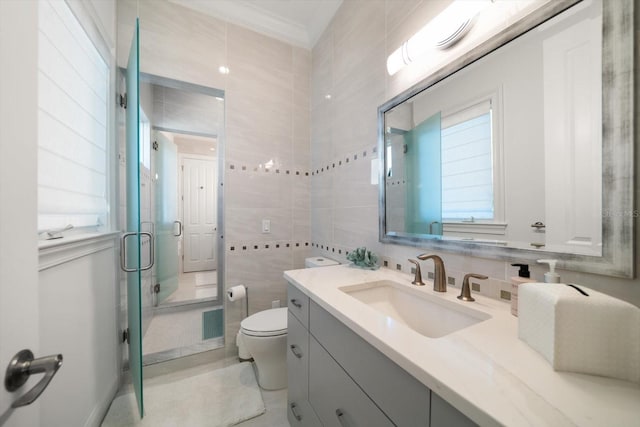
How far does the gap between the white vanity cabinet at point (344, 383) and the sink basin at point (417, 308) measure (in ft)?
0.63

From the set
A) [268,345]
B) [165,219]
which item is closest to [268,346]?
[268,345]

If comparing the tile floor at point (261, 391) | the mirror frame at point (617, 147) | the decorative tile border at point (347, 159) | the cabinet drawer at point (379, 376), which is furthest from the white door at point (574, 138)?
the tile floor at point (261, 391)

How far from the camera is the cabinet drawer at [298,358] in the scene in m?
1.04

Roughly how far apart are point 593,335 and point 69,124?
1902 mm

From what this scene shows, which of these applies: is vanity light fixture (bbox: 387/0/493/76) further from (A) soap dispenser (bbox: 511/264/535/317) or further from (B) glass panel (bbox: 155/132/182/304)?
(B) glass panel (bbox: 155/132/182/304)

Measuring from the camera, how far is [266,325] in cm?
152

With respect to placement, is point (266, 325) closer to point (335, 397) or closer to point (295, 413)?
point (295, 413)

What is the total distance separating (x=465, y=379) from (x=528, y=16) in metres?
1.09

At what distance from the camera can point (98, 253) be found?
1305 mm

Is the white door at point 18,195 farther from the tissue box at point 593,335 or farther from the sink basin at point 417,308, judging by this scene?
the tissue box at point 593,335

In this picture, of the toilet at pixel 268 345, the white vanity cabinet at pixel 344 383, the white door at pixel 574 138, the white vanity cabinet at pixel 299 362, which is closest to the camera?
the white vanity cabinet at pixel 344 383

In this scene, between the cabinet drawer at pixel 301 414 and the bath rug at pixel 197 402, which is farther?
the bath rug at pixel 197 402

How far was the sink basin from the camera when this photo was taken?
31.8 inches

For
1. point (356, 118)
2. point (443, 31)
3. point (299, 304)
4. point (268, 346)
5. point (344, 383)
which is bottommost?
point (268, 346)
